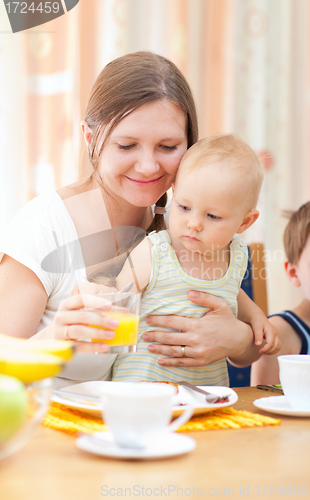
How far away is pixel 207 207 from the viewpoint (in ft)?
3.78

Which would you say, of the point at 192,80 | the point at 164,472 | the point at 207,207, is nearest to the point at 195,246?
the point at 207,207

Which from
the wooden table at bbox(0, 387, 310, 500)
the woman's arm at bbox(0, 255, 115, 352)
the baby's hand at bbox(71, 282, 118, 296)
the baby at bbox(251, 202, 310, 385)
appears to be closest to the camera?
the wooden table at bbox(0, 387, 310, 500)

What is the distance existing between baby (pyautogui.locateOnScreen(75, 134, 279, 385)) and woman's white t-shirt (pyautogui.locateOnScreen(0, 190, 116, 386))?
7 cm

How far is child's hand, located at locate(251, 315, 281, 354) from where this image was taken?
4.07 ft

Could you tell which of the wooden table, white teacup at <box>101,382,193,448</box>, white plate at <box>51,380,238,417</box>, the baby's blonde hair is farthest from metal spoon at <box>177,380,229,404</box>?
the baby's blonde hair

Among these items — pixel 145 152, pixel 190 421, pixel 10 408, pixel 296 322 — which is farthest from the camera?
pixel 296 322

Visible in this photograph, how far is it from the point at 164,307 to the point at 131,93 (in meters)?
0.50

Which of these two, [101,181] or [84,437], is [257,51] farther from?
[84,437]

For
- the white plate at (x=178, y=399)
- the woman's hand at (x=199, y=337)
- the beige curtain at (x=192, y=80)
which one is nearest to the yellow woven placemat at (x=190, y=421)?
the white plate at (x=178, y=399)

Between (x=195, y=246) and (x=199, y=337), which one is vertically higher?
(x=195, y=246)

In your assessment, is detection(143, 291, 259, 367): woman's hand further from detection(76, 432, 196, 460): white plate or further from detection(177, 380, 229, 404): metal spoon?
detection(76, 432, 196, 460): white plate

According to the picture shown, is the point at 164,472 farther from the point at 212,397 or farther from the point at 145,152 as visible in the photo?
the point at 145,152

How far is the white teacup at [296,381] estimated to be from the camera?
2.75 ft

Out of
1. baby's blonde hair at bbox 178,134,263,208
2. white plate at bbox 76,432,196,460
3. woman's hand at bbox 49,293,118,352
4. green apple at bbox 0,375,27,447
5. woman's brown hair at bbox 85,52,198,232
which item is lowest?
white plate at bbox 76,432,196,460
